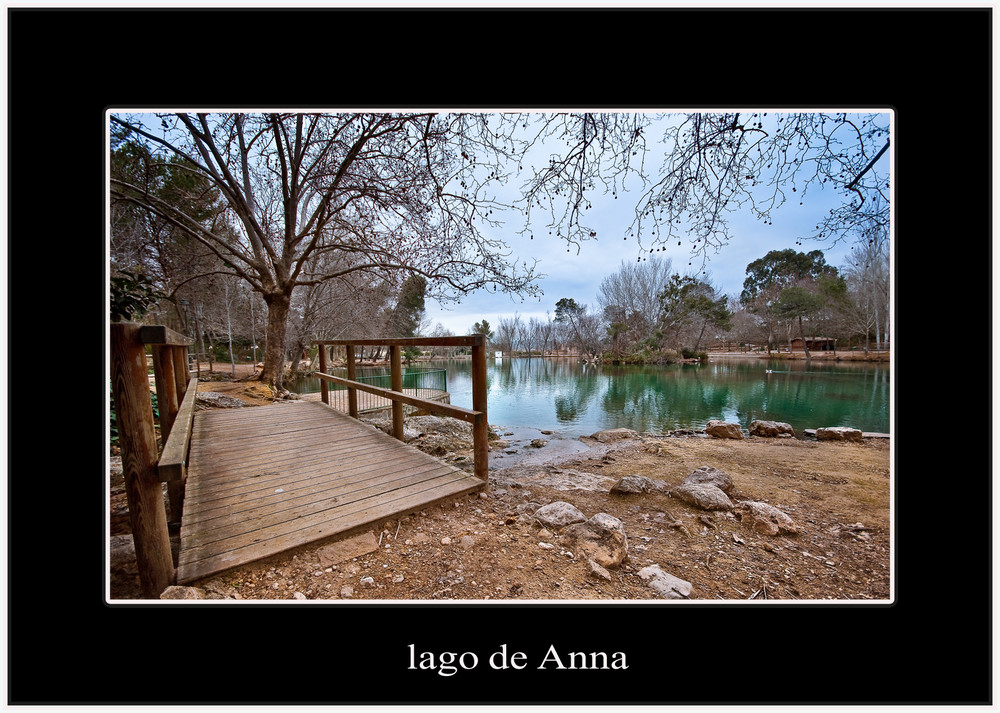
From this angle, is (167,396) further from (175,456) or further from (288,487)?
(175,456)

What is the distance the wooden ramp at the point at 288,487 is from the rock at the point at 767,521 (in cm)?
189

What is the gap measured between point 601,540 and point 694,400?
11.9 meters

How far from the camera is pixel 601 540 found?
1749mm

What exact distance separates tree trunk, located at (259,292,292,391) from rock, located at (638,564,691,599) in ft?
28.2

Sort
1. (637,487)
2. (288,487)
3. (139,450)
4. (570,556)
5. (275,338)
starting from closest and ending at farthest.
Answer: (139,450) → (570,556) → (288,487) → (637,487) → (275,338)

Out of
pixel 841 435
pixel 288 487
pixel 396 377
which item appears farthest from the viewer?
pixel 841 435

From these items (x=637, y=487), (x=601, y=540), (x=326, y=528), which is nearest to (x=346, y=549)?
(x=326, y=528)

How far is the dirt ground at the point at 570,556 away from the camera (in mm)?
1424

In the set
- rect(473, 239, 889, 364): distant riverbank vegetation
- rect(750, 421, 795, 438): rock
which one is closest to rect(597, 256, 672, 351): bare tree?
rect(473, 239, 889, 364): distant riverbank vegetation

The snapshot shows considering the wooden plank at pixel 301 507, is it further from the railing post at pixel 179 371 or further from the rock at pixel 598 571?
the railing post at pixel 179 371

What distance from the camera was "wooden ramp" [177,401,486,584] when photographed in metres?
1.64
